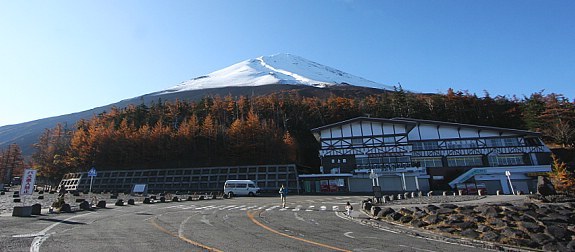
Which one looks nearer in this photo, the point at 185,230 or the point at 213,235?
the point at 213,235

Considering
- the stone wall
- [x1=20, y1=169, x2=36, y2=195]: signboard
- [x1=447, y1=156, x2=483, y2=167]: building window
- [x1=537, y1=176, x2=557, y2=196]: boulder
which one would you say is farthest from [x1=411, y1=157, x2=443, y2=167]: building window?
[x1=20, y1=169, x2=36, y2=195]: signboard

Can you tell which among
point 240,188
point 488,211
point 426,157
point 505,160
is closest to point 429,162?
point 426,157

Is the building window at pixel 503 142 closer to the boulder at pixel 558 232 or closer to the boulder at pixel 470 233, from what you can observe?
the boulder at pixel 558 232

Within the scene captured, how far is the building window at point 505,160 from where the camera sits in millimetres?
42997

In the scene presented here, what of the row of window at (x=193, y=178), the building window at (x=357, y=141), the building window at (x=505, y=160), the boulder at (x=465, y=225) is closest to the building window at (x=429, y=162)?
the building window at (x=505, y=160)

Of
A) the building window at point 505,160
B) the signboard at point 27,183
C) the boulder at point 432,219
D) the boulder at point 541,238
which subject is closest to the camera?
the boulder at point 541,238

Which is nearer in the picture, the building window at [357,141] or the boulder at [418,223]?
the boulder at [418,223]

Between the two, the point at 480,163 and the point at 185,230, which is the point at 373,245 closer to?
the point at 185,230

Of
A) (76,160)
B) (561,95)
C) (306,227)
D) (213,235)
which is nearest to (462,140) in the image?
(561,95)

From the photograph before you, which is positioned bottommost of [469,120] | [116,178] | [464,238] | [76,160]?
[464,238]

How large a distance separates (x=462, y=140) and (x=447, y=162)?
4469 millimetres

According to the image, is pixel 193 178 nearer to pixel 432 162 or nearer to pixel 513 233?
pixel 432 162

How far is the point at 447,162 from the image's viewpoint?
145ft

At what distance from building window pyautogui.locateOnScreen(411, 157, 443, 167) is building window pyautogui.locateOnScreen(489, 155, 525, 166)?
7.10 meters
